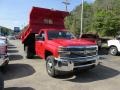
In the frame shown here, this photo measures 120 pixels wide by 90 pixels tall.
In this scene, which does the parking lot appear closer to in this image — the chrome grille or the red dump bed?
the chrome grille

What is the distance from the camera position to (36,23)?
13.8 metres

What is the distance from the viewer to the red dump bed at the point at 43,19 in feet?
44.5

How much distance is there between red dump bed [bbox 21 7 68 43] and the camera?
13.6 metres

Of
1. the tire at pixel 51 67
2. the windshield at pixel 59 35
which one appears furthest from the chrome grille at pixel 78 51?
the windshield at pixel 59 35

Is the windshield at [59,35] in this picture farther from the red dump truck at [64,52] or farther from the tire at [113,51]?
the tire at [113,51]

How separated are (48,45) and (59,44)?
1.16m

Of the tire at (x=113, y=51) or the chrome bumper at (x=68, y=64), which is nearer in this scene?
the chrome bumper at (x=68, y=64)

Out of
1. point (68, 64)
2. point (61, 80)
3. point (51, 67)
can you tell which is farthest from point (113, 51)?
point (68, 64)

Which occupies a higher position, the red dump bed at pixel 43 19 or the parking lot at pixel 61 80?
the red dump bed at pixel 43 19

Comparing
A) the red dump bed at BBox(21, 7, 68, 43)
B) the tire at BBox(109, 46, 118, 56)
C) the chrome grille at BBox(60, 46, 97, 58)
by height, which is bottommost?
the tire at BBox(109, 46, 118, 56)

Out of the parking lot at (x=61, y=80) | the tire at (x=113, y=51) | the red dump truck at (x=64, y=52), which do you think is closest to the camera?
the parking lot at (x=61, y=80)

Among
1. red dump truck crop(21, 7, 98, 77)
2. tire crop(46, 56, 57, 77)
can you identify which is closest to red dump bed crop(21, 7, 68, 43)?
red dump truck crop(21, 7, 98, 77)

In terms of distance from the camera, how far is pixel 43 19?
14.1 m

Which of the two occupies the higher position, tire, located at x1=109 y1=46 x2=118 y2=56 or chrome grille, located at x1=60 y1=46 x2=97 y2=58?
chrome grille, located at x1=60 y1=46 x2=97 y2=58
